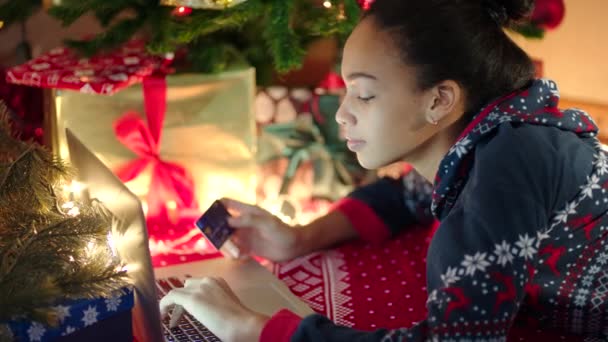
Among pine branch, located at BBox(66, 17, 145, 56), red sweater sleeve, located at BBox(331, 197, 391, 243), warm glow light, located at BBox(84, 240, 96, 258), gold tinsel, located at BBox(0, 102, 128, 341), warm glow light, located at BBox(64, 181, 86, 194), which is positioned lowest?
red sweater sleeve, located at BBox(331, 197, 391, 243)

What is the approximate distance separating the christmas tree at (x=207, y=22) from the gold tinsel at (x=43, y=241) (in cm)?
30

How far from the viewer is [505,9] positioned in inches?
35.0

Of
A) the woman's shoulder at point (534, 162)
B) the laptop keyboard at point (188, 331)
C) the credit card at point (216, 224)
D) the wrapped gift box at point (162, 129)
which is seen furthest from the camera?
the wrapped gift box at point (162, 129)

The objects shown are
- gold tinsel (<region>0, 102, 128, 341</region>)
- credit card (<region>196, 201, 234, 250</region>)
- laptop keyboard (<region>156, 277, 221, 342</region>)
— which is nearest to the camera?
gold tinsel (<region>0, 102, 128, 341</region>)

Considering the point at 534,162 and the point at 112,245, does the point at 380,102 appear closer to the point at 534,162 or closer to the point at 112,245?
the point at 534,162

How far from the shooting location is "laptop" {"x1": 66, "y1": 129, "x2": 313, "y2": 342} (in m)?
0.80

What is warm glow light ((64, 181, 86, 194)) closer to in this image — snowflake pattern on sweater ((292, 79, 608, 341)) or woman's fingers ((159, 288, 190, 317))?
woman's fingers ((159, 288, 190, 317))

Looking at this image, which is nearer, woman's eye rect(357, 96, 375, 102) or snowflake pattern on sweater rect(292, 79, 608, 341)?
snowflake pattern on sweater rect(292, 79, 608, 341)

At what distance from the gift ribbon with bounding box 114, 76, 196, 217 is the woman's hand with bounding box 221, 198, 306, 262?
18 centimetres

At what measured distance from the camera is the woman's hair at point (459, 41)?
2.76 feet

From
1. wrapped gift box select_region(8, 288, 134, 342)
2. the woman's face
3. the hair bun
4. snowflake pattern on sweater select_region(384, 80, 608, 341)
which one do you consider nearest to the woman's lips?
the woman's face

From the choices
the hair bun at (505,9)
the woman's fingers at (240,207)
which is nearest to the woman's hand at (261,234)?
the woman's fingers at (240,207)

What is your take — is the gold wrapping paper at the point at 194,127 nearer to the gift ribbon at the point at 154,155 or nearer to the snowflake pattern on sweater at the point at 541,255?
the gift ribbon at the point at 154,155

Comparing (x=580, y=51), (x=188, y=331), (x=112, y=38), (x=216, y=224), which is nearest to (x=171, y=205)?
(x=216, y=224)
